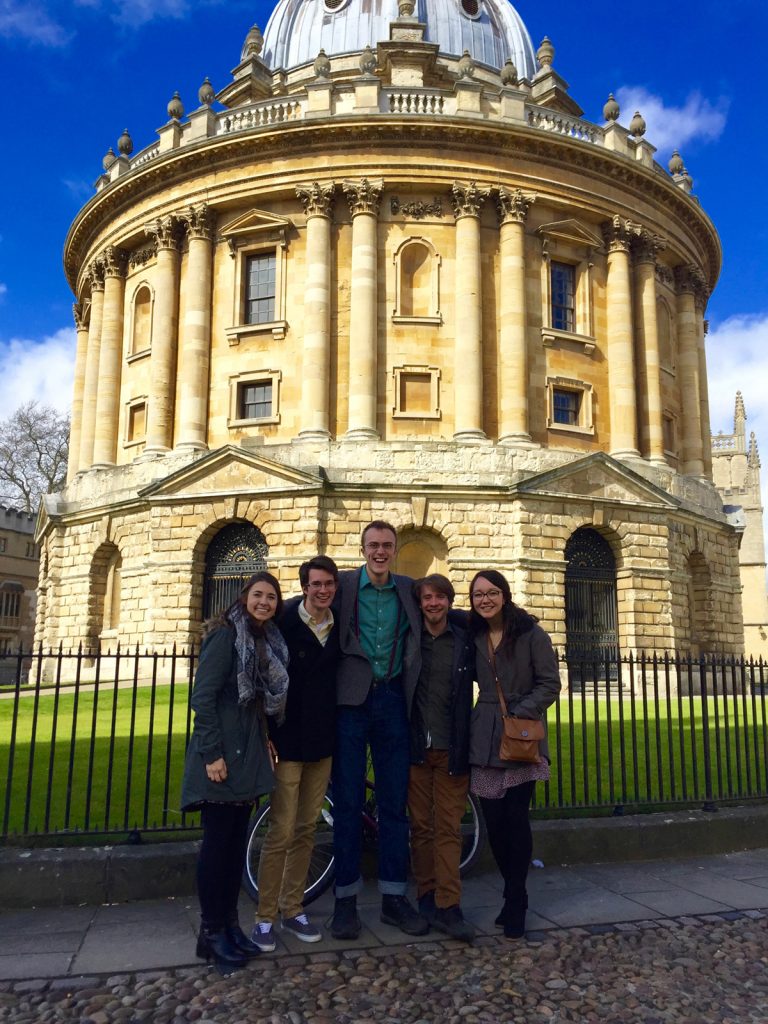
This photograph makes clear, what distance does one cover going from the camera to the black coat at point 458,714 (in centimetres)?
586

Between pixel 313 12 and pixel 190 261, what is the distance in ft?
57.3

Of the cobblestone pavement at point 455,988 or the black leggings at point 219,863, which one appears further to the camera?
the black leggings at point 219,863

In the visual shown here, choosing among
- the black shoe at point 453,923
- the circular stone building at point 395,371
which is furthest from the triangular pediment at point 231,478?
the black shoe at point 453,923

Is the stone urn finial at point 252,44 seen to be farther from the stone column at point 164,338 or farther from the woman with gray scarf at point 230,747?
the woman with gray scarf at point 230,747

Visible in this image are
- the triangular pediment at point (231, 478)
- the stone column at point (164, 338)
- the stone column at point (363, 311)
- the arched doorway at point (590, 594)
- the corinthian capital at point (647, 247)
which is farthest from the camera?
the corinthian capital at point (647, 247)

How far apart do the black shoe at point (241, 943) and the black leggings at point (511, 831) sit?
5.66 feet

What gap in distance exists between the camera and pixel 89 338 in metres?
29.9

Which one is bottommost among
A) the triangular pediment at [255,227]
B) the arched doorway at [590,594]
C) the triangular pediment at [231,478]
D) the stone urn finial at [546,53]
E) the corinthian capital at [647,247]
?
the arched doorway at [590,594]

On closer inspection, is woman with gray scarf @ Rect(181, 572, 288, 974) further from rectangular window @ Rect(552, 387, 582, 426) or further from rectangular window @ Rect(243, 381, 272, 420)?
rectangular window @ Rect(552, 387, 582, 426)

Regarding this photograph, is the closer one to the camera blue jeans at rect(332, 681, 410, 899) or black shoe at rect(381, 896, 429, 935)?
black shoe at rect(381, 896, 429, 935)

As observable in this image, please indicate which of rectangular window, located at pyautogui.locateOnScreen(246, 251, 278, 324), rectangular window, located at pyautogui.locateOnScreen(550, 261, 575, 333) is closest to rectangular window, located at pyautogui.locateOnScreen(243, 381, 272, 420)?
rectangular window, located at pyautogui.locateOnScreen(246, 251, 278, 324)

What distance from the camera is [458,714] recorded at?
590 centimetres

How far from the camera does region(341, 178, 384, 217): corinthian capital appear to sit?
23906 millimetres

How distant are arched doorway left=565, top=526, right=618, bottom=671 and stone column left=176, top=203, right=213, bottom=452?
11.1 metres
